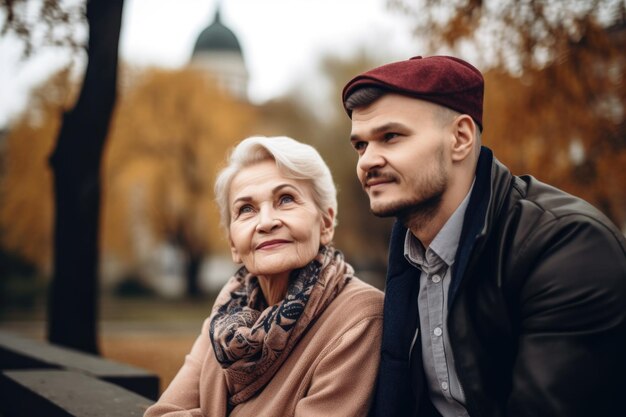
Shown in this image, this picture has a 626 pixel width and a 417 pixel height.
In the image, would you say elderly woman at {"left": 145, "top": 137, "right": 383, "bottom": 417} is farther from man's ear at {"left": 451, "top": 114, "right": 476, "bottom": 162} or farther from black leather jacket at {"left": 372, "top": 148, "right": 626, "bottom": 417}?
man's ear at {"left": 451, "top": 114, "right": 476, "bottom": 162}

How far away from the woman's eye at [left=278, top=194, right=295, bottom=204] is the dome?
80.8 meters

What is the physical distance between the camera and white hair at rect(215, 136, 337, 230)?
275 centimetres

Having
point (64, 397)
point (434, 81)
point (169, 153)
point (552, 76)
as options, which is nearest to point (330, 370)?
point (434, 81)

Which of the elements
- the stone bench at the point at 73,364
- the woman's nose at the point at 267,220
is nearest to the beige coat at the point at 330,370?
the woman's nose at the point at 267,220

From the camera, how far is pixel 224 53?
80.6 metres

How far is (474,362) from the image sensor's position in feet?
6.93

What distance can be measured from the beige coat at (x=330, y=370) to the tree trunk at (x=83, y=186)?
5209 millimetres

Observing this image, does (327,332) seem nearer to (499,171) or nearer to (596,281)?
(499,171)

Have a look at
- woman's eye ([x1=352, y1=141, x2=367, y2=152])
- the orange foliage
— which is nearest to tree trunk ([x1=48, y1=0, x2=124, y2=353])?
woman's eye ([x1=352, y1=141, x2=367, y2=152])

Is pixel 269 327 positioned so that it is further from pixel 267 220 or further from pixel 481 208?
pixel 481 208

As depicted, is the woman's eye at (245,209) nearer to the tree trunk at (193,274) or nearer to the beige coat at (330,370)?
the beige coat at (330,370)

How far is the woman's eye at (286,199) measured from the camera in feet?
9.05

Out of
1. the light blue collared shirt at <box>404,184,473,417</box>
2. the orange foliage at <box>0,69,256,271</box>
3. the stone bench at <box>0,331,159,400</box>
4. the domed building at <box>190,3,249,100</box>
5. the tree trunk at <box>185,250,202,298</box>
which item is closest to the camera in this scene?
the light blue collared shirt at <box>404,184,473,417</box>

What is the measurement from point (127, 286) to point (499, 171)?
129 ft
